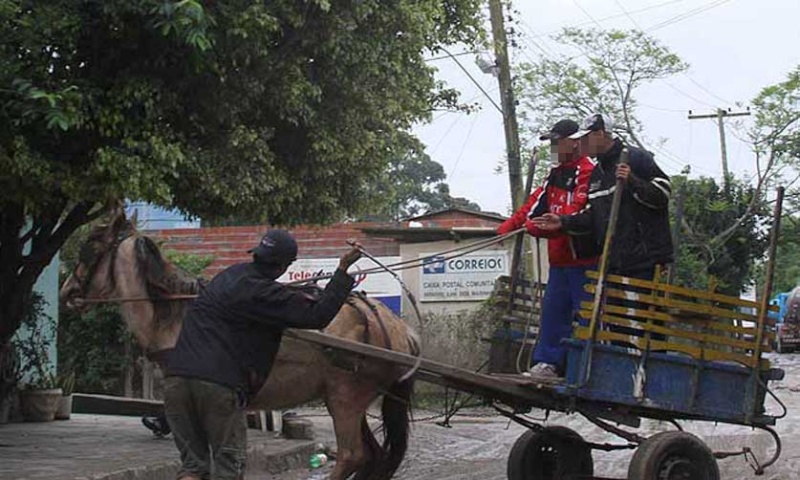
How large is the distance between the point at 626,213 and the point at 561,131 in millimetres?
759

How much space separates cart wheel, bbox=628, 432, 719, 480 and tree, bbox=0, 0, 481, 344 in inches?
164

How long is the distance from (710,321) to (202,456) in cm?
359

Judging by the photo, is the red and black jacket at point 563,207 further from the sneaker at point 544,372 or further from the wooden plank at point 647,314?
the sneaker at point 544,372

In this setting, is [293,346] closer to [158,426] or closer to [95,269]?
[95,269]

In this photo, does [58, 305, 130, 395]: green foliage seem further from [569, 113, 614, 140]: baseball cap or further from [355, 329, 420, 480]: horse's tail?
[569, 113, 614, 140]: baseball cap

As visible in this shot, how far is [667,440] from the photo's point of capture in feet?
25.5

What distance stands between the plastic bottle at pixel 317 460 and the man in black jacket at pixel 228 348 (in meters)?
5.72

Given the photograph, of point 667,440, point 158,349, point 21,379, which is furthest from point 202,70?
point 21,379

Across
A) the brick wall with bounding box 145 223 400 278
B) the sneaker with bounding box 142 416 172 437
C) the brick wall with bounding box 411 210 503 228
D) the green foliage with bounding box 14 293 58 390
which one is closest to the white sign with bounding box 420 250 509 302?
the brick wall with bounding box 145 223 400 278

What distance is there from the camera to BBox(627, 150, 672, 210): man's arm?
7906mm

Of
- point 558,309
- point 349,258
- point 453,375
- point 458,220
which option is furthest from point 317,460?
point 458,220

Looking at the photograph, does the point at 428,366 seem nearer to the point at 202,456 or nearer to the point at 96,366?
the point at 202,456

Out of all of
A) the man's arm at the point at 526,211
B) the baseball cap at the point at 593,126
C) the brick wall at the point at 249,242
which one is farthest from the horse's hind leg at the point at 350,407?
the brick wall at the point at 249,242

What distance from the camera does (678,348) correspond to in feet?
25.9
